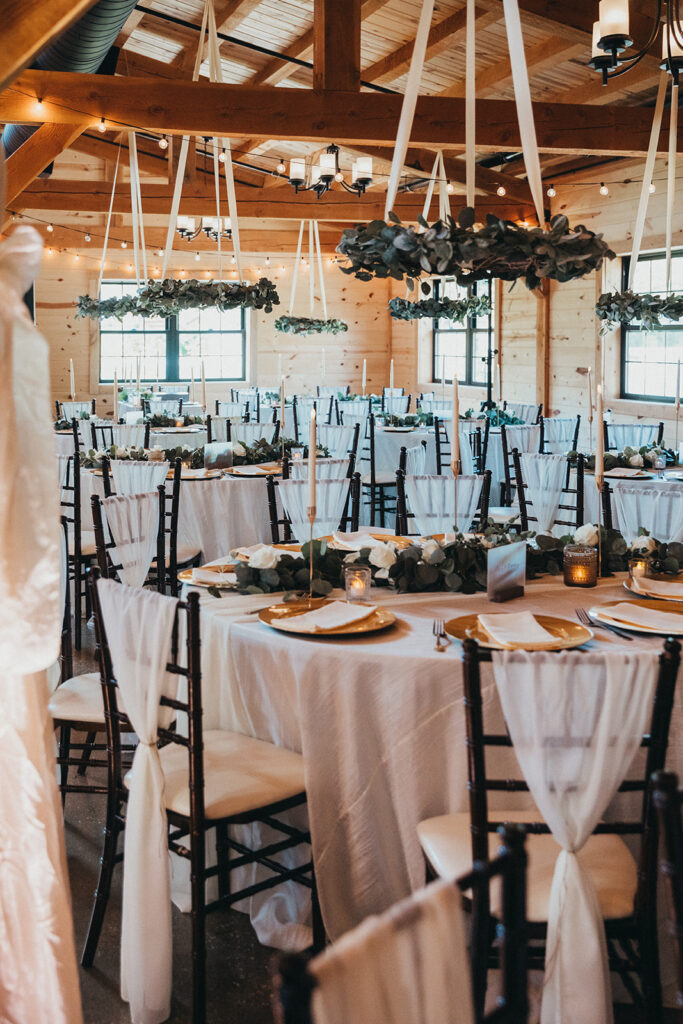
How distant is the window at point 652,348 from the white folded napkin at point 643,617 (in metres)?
7.11

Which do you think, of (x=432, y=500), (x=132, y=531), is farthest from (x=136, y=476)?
(x=432, y=500)

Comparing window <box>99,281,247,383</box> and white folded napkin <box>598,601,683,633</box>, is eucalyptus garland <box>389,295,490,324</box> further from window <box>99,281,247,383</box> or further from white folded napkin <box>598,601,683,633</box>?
window <box>99,281,247,383</box>

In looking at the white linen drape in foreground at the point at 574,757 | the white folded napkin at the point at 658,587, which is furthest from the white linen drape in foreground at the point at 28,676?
the white folded napkin at the point at 658,587

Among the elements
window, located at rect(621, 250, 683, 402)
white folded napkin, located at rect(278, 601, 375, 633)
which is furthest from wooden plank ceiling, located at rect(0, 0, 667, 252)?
white folded napkin, located at rect(278, 601, 375, 633)

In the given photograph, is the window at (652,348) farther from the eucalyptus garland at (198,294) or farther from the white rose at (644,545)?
the white rose at (644,545)

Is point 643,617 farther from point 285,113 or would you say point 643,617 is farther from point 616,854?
point 285,113

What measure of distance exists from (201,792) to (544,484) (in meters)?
4.04

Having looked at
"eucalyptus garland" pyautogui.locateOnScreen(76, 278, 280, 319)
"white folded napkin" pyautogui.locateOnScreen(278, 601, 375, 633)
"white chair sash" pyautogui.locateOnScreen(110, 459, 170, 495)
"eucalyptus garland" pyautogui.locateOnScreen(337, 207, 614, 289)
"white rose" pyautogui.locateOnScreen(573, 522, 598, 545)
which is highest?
"eucalyptus garland" pyautogui.locateOnScreen(76, 278, 280, 319)

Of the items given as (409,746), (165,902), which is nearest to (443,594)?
(409,746)

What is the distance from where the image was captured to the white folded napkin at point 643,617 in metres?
2.66

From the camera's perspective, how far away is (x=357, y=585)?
3.01 metres

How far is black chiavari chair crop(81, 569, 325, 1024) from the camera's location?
235 centimetres

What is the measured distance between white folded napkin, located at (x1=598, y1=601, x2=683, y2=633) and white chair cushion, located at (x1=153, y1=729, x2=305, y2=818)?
0.95 m

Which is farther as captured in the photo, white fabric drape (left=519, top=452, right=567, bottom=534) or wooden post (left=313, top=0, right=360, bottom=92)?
wooden post (left=313, top=0, right=360, bottom=92)
